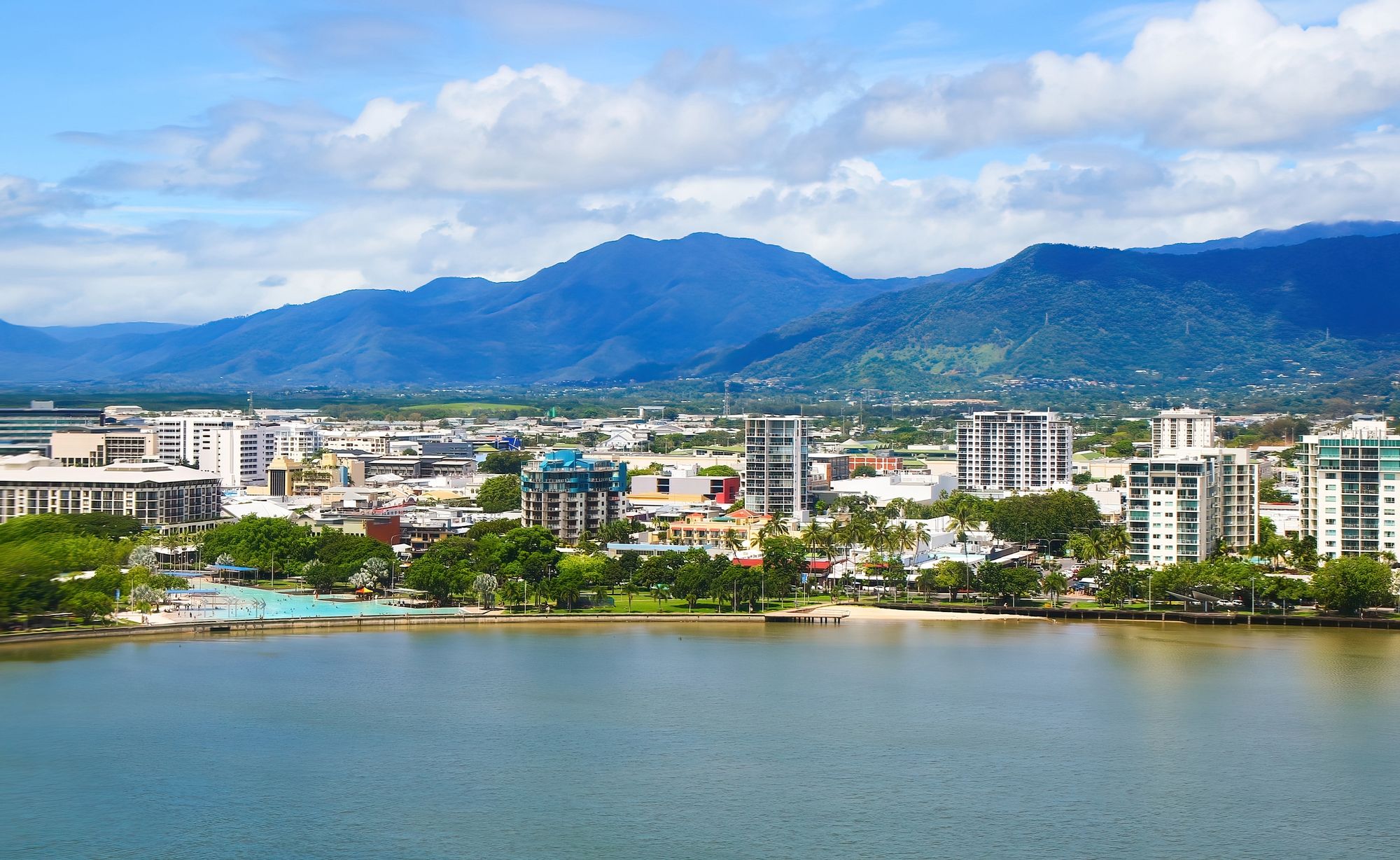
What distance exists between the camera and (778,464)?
110ft

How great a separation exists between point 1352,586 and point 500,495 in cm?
1856

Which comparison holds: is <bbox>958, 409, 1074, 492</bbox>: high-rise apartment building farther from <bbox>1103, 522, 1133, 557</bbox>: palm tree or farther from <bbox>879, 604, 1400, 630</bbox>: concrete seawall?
<bbox>879, 604, 1400, 630</bbox>: concrete seawall

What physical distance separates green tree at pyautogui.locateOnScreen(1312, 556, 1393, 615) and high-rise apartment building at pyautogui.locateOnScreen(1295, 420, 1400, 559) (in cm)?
295

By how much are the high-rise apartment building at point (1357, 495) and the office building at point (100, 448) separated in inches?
1058

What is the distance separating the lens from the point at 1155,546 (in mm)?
24359

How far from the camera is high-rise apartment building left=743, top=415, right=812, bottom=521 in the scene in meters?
33.3

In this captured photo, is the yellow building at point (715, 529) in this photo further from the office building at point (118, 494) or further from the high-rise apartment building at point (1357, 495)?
the high-rise apartment building at point (1357, 495)

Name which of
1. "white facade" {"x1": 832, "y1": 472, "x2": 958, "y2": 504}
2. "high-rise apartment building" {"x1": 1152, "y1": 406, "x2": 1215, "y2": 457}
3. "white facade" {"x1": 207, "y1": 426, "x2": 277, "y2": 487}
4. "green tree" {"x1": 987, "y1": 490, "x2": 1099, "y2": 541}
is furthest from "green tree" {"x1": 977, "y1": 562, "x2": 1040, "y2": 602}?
"white facade" {"x1": 207, "y1": 426, "x2": 277, "y2": 487}

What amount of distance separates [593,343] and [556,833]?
16288 cm

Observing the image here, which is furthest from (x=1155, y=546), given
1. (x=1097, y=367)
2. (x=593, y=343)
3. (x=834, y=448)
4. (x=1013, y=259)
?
(x=593, y=343)

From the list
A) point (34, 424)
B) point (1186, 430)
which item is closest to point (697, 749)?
point (1186, 430)

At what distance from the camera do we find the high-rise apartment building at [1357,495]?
78.8 feet

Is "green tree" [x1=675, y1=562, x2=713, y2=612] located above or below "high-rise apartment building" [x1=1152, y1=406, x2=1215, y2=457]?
below

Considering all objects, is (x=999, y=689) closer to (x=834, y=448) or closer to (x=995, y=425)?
(x=995, y=425)
